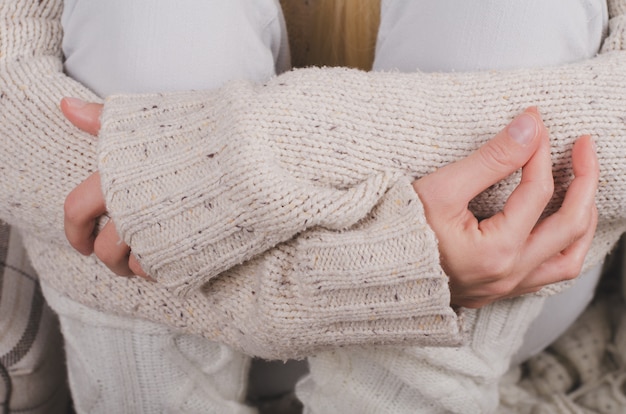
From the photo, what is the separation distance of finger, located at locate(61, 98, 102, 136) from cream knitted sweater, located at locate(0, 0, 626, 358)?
0.4 inches

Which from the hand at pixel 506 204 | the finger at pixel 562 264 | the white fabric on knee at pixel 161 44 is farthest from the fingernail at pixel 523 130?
the white fabric on knee at pixel 161 44

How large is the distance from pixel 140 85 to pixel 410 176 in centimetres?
25

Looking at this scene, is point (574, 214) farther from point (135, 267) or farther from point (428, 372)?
point (135, 267)

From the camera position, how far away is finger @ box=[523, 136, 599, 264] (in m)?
0.49

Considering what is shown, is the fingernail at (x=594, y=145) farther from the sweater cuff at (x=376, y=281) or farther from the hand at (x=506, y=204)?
the sweater cuff at (x=376, y=281)

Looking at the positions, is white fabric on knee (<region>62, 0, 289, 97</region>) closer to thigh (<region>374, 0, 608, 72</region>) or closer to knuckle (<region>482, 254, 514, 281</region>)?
thigh (<region>374, 0, 608, 72</region>)

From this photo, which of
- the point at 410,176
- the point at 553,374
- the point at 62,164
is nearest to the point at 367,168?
the point at 410,176

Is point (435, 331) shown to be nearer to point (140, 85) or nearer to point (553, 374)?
point (140, 85)

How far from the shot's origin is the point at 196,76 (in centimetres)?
56

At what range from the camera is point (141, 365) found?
65cm

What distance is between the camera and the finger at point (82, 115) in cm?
54

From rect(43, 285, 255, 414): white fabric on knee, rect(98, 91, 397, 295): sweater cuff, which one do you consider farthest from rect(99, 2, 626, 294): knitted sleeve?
rect(43, 285, 255, 414): white fabric on knee

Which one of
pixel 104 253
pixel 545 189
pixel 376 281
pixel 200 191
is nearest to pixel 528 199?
pixel 545 189

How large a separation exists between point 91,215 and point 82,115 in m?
0.08
